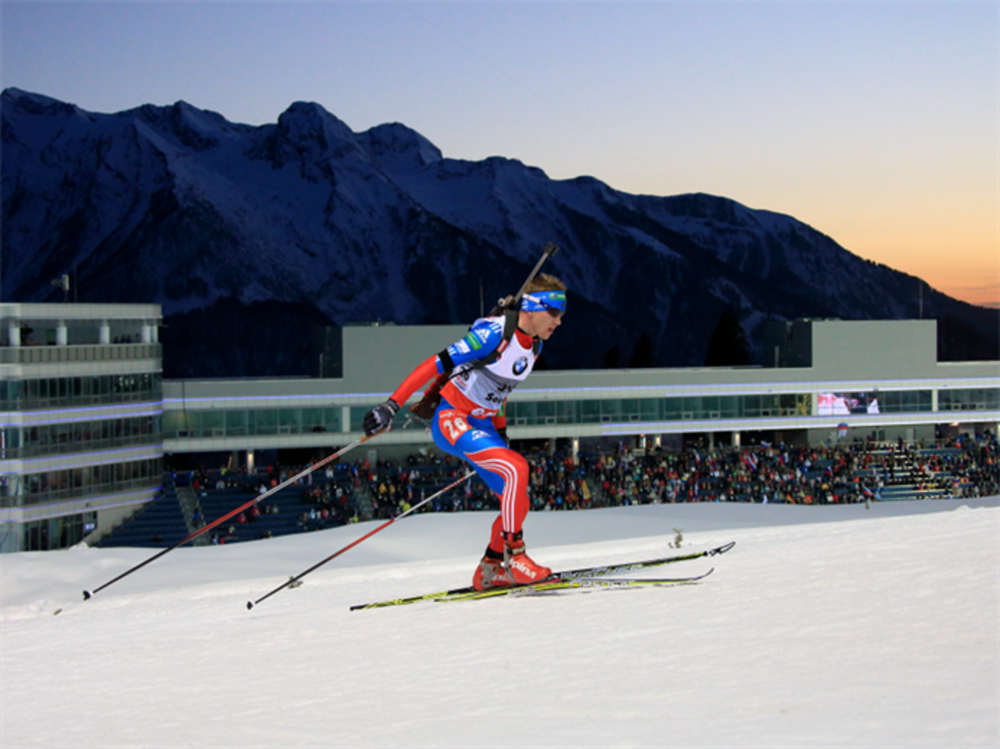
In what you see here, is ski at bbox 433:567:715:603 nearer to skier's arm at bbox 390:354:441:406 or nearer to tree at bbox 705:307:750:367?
skier's arm at bbox 390:354:441:406

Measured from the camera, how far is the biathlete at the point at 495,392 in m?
9.46

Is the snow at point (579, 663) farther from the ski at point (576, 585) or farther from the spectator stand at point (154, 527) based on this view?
the spectator stand at point (154, 527)

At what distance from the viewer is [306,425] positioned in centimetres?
4791

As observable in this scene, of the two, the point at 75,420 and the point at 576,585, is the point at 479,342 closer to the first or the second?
the point at 576,585

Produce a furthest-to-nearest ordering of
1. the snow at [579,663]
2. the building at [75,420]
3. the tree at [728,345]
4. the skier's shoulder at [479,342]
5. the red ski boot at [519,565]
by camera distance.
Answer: the tree at [728,345] < the building at [75,420] < the red ski boot at [519,565] < the skier's shoulder at [479,342] < the snow at [579,663]

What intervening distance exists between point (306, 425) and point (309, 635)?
3991 cm

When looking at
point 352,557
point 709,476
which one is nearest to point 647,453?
point 709,476

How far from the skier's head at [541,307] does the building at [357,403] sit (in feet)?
87.3

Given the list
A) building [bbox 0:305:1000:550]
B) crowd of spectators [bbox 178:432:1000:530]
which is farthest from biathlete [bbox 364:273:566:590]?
crowd of spectators [bbox 178:432:1000:530]

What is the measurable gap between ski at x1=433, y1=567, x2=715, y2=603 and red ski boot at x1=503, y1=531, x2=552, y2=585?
0.06 meters

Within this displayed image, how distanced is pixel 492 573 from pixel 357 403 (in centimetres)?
3918

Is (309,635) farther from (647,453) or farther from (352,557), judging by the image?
(647,453)

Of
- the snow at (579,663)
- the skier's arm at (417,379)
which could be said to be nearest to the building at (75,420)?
the snow at (579,663)

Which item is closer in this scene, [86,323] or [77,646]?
[77,646]
